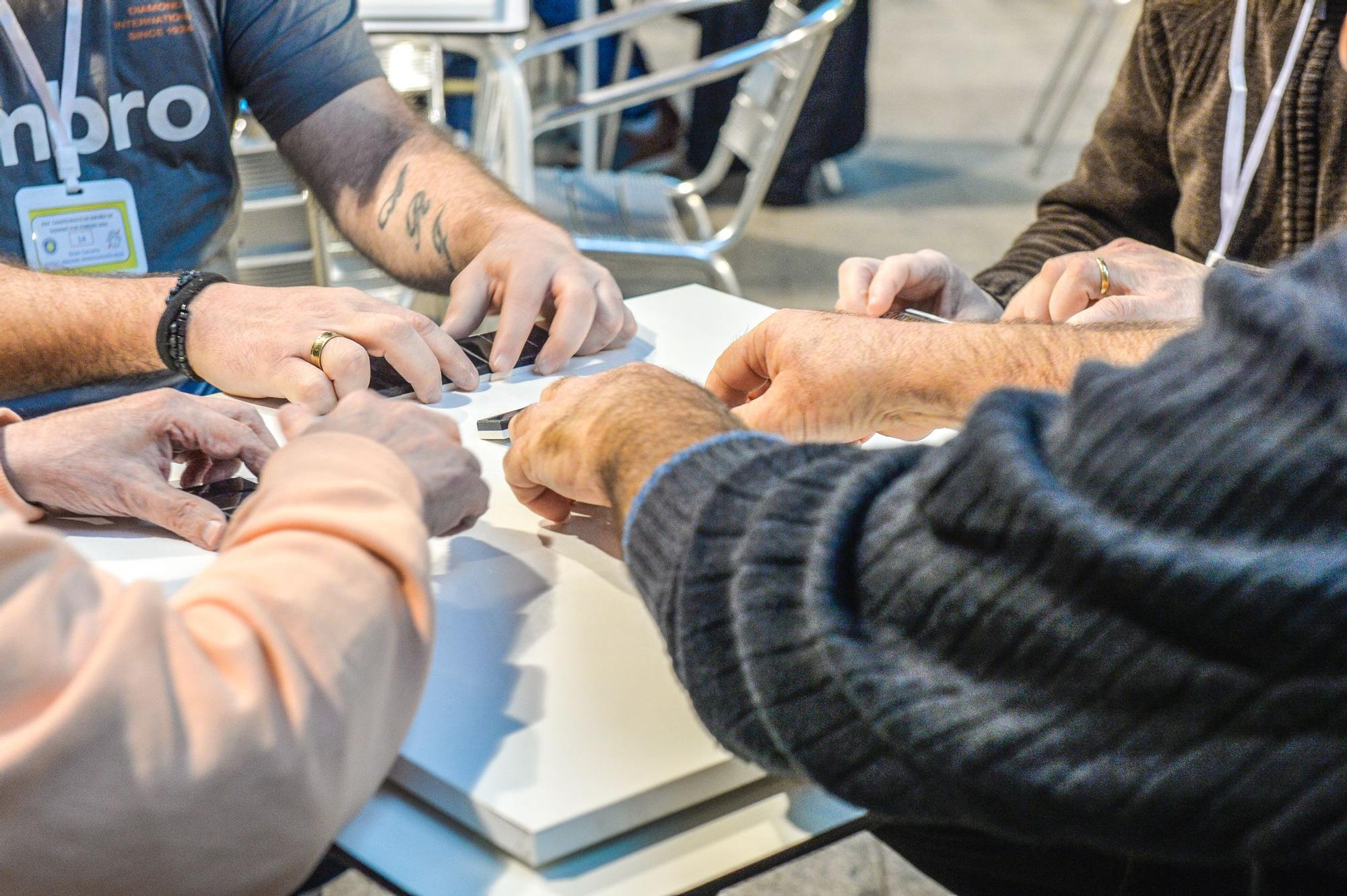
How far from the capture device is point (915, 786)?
2.05 feet

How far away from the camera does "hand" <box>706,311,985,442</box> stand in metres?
1.06

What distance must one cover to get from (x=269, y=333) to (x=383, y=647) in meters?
0.55

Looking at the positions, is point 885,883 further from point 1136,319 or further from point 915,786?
point 915,786

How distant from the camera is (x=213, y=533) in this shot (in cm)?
88

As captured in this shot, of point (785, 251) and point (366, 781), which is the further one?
point (785, 251)

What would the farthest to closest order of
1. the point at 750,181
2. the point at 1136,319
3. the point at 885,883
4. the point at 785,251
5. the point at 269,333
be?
the point at 785,251, the point at 750,181, the point at 885,883, the point at 1136,319, the point at 269,333

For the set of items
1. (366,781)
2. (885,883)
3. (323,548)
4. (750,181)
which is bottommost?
(885,883)

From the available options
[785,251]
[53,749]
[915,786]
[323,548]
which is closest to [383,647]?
[323,548]

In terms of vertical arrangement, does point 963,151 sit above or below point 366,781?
below

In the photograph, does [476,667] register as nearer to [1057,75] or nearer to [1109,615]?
[1109,615]

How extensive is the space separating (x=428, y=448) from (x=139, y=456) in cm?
28

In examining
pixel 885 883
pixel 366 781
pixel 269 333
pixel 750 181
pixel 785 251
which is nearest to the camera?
pixel 366 781

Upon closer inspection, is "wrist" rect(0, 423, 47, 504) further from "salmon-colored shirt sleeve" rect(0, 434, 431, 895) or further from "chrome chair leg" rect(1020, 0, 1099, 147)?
"chrome chair leg" rect(1020, 0, 1099, 147)

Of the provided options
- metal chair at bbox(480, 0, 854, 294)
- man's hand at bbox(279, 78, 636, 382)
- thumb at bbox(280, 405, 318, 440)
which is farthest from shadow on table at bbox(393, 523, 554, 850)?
metal chair at bbox(480, 0, 854, 294)
